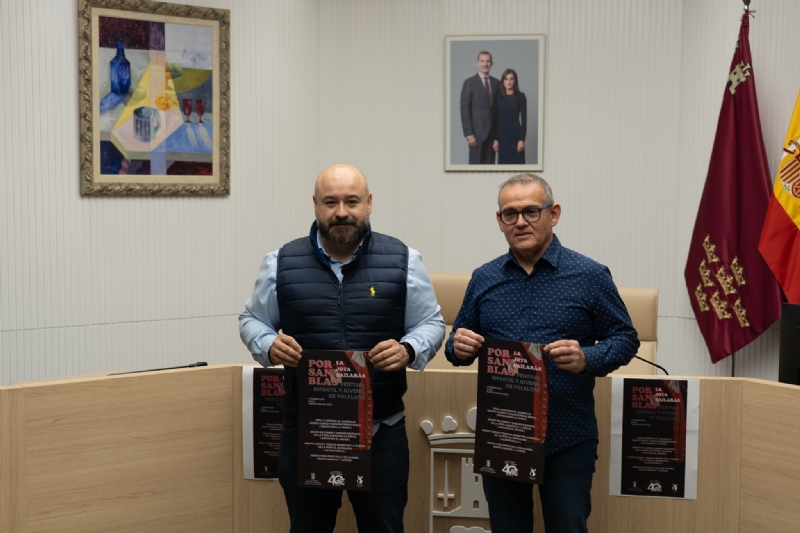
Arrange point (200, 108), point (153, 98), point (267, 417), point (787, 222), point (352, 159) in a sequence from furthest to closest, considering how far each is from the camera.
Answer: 1. point (352, 159)
2. point (200, 108)
3. point (153, 98)
4. point (787, 222)
5. point (267, 417)

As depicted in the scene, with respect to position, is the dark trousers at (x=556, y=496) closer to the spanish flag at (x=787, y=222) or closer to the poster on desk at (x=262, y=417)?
the poster on desk at (x=262, y=417)

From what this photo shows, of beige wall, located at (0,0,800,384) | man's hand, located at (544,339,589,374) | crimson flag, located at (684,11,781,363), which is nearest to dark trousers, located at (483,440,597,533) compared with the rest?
man's hand, located at (544,339,589,374)

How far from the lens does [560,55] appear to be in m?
5.10

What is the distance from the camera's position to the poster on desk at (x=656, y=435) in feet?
8.69

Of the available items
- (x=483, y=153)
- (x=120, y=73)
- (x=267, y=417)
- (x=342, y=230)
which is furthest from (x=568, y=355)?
(x=120, y=73)

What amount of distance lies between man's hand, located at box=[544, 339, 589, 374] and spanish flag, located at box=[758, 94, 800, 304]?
242 centimetres

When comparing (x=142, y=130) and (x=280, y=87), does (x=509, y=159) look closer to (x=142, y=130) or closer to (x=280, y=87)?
(x=280, y=87)

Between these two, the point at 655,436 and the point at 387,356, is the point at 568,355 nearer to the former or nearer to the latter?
the point at 387,356

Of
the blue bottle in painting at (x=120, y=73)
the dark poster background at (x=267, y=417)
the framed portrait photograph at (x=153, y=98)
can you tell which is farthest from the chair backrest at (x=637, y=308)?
the blue bottle in painting at (x=120, y=73)

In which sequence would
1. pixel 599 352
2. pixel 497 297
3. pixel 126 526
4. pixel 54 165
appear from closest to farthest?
pixel 599 352 < pixel 497 297 < pixel 126 526 < pixel 54 165

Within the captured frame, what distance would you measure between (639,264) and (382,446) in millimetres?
3130

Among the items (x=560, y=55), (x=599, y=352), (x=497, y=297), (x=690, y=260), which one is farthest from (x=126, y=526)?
(x=560, y=55)

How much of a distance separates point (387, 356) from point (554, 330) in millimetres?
473

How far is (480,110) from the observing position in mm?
5164
